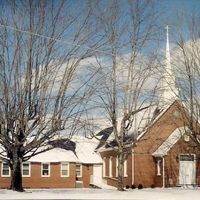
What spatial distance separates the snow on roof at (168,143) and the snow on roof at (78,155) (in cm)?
800

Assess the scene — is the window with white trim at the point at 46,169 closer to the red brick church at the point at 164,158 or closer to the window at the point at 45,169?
the window at the point at 45,169

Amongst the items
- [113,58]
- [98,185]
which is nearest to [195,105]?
[113,58]

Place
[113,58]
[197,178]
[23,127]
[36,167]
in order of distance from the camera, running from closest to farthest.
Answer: [23,127] → [113,58] → [197,178] → [36,167]

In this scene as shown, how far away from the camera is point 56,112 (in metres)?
23.3

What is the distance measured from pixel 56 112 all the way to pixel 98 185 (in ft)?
66.8

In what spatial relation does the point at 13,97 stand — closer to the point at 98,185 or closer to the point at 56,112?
the point at 56,112

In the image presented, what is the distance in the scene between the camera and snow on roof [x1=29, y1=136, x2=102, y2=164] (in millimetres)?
41531

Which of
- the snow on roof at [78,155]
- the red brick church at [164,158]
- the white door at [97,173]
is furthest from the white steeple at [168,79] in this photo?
the white door at [97,173]

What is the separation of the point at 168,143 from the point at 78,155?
987 cm

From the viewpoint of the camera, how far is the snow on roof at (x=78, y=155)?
41531 mm

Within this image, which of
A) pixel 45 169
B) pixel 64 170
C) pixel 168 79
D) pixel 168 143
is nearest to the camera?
pixel 168 79

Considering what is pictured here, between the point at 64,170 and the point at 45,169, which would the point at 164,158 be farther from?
the point at 45,169

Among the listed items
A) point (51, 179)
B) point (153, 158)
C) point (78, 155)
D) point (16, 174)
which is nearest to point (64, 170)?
point (51, 179)

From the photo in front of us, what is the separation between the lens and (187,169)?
3806 cm
